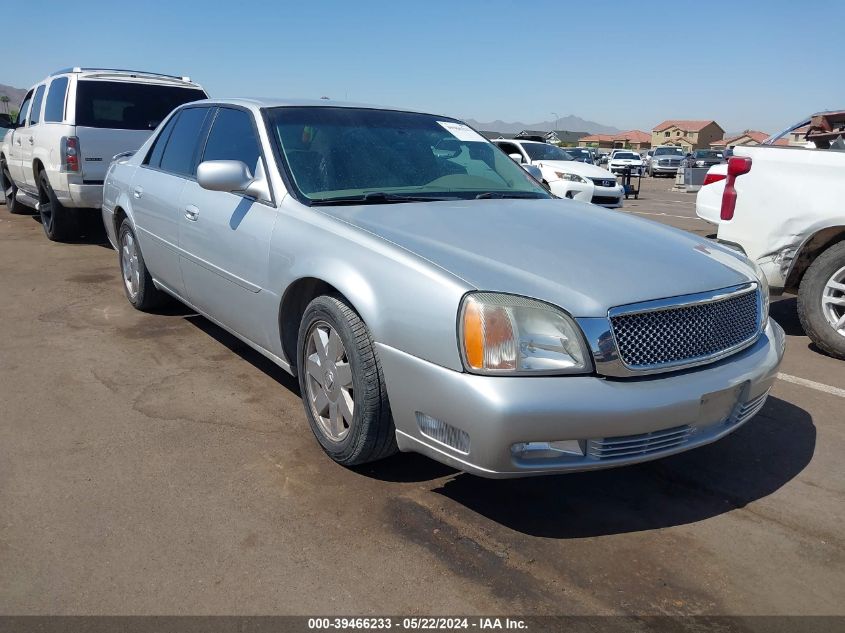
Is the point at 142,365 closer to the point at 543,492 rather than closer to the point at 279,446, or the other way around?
the point at 279,446

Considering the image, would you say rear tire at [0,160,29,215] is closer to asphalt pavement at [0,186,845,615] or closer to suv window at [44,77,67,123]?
suv window at [44,77,67,123]

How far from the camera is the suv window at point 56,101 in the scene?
26.3ft

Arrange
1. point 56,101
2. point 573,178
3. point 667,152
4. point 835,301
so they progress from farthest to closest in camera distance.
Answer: point 667,152 → point 573,178 → point 56,101 → point 835,301

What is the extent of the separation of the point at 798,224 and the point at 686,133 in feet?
385

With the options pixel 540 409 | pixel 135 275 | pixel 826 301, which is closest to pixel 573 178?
pixel 826 301

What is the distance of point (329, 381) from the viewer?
3117mm

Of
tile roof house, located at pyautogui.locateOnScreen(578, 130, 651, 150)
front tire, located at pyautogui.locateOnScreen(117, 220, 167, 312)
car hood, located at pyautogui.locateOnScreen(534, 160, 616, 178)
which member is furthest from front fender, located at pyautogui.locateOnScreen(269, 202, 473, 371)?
tile roof house, located at pyautogui.locateOnScreen(578, 130, 651, 150)

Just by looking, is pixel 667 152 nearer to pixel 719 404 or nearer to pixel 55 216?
pixel 55 216

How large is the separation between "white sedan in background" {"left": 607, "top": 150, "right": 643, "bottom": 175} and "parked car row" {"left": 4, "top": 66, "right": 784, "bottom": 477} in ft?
92.7

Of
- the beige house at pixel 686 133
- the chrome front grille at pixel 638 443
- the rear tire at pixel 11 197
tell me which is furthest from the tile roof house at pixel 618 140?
the chrome front grille at pixel 638 443

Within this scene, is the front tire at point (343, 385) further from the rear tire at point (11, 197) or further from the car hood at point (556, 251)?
the rear tire at point (11, 197)

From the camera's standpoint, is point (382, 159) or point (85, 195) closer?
point (382, 159)

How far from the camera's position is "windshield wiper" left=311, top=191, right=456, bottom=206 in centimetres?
340

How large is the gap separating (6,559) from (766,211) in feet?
16.4
